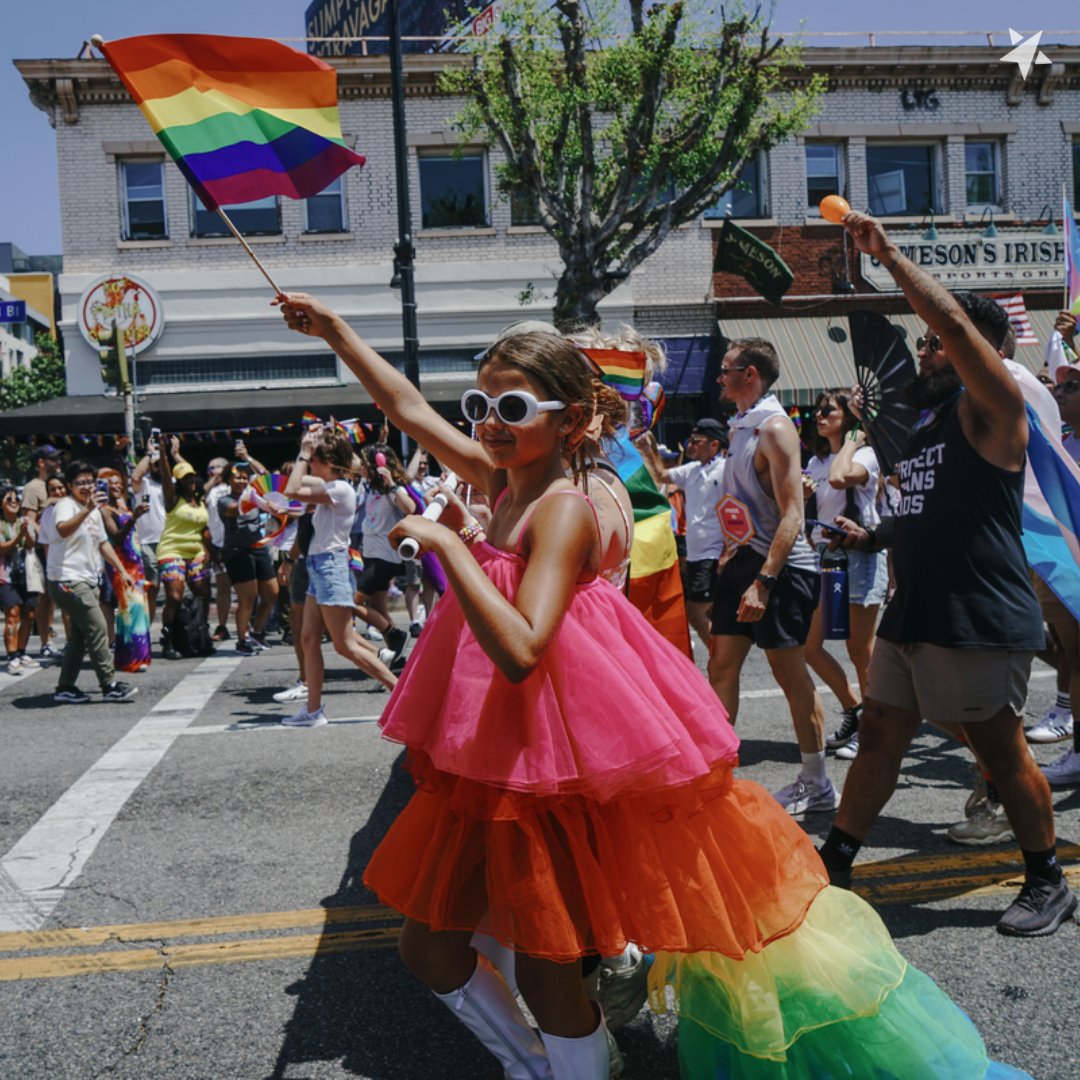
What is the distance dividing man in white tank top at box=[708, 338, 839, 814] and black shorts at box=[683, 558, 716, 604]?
94.7 inches

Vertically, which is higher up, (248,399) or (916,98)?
(916,98)

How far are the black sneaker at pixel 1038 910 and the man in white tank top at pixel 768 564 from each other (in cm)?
139

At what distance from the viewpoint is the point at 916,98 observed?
22.1 metres

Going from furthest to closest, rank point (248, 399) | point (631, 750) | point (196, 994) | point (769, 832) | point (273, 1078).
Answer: point (248, 399) < point (196, 994) < point (273, 1078) < point (769, 832) < point (631, 750)

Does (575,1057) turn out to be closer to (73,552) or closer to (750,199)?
(73,552)

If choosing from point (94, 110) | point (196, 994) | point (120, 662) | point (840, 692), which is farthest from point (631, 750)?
point (94, 110)

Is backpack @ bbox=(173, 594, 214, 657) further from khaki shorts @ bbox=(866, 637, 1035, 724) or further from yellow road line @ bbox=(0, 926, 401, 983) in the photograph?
khaki shorts @ bbox=(866, 637, 1035, 724)

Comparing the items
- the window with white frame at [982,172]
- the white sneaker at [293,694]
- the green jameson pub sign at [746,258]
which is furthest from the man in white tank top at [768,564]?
the window with white frame at [982,172]

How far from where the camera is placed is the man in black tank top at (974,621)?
369 cm

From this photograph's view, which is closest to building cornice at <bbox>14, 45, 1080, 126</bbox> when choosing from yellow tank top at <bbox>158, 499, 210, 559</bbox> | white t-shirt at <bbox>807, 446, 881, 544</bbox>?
yellow tank top at <bbox>158, 499, 210, 559</bbox>

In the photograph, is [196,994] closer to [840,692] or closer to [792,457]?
[792,457]

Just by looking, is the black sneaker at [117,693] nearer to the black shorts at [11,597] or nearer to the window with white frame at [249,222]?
the black shorts at [11,597]

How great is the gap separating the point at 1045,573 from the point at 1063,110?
853 inches

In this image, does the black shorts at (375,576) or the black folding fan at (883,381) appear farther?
the black shorts at (375,576)
